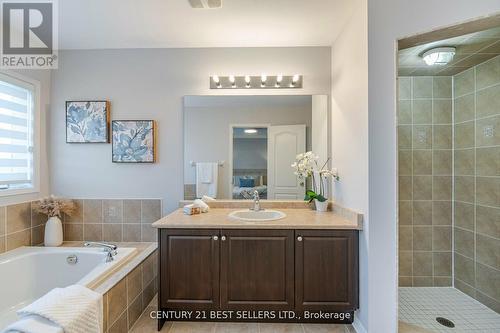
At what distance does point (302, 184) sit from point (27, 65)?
2.94 metres

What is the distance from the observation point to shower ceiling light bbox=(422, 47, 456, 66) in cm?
198

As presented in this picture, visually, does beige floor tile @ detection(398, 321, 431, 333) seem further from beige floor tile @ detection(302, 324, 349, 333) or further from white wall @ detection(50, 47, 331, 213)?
white wall @ detection(50, 47, 331, 213)

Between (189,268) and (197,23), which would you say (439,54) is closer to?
(197,23)

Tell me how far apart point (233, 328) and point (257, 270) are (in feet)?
1.67

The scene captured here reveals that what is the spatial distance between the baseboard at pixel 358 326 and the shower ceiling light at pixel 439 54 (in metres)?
2.17

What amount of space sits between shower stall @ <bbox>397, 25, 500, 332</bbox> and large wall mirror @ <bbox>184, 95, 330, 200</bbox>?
0.97 metres

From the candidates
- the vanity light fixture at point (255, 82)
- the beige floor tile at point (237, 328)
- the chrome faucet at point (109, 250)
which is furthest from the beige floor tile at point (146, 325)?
the vanity light fixture at point (255, 82)

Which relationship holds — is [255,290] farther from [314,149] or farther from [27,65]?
[27,65]

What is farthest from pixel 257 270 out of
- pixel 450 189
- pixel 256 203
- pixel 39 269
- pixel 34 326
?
pixel 450 189

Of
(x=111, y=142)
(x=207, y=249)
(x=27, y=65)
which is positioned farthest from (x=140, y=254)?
(x=27, y=65)

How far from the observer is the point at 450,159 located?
2580 mm

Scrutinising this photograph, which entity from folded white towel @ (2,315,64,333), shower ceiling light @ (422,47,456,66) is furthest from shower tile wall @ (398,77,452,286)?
folded white towel @ (2,315,64,333)

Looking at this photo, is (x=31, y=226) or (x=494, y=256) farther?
(x=31, y=226)

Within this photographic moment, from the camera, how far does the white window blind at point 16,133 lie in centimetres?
222
